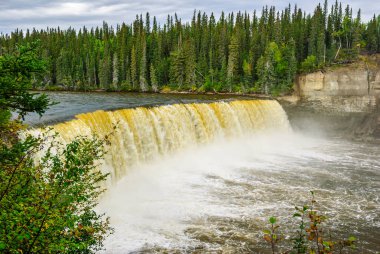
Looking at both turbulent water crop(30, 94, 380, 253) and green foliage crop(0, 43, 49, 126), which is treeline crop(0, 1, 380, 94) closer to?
turbulent water crop(30, 94, 380, 253)

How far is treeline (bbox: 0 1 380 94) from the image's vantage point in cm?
6062

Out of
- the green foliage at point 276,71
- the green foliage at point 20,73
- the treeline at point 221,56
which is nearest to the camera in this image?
the green foliage at point 20,73

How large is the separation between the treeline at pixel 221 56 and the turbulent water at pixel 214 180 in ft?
68.3

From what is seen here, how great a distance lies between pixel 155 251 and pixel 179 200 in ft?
16.8

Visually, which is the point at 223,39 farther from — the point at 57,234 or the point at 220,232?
the point at 57,234

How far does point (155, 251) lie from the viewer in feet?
41.8

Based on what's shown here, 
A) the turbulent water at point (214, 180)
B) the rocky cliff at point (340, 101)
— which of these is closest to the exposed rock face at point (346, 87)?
the rocky cliff at point (340, 101)

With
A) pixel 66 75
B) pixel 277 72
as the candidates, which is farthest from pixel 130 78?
pixel 277 72

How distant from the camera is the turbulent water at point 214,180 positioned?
14180 millimetres

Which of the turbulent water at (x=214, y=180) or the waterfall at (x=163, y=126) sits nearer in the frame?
the turbulent water at (x=214, y=180)

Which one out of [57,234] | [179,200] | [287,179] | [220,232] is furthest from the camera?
[287,179]

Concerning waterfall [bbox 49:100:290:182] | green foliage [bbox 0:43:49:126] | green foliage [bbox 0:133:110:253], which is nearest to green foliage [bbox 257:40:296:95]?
waterfall [bbox 49:100:290:182]

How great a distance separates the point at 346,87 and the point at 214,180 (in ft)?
94.6

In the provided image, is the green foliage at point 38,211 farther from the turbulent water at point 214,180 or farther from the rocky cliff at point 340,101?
the rocky cliff at point 340,101
